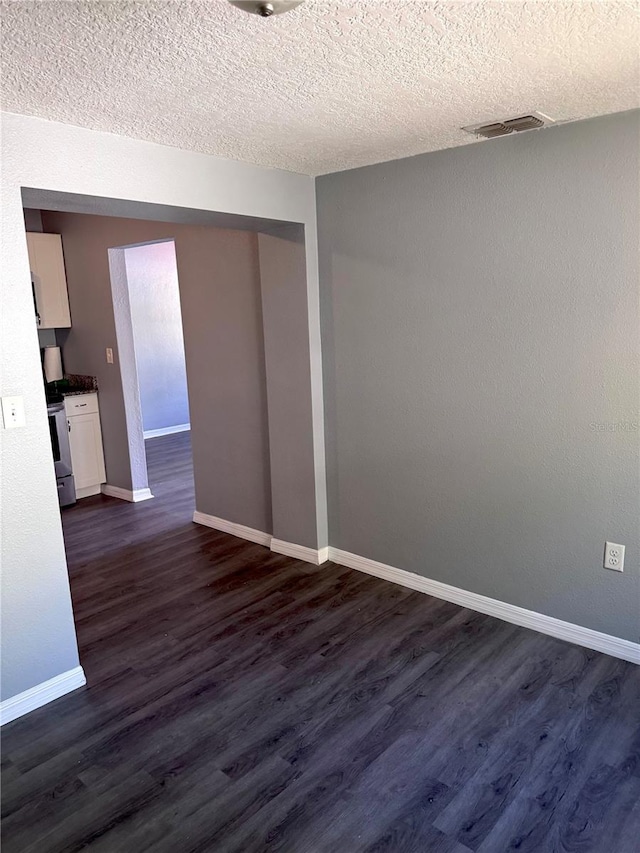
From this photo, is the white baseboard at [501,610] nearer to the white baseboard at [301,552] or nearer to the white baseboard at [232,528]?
the white baseboard at [301,552]

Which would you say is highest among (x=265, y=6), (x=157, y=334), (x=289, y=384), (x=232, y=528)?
(x=265, y=6)

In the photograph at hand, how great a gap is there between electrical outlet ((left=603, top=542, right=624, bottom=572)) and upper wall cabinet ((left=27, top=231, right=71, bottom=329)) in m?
4.50

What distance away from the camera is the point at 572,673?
8.30ft

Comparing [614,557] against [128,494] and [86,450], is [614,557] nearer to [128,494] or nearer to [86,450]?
[128,494]

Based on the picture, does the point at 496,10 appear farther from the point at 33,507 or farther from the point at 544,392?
the point at 33,507

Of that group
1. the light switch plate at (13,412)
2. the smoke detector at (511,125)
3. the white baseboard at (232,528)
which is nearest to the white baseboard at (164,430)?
the white baseboard at (232,528)

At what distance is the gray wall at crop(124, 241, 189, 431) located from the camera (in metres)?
7.50

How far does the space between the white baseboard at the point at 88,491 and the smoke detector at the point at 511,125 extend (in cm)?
414

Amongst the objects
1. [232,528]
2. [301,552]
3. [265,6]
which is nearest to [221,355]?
[232,528]

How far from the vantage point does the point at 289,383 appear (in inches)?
141

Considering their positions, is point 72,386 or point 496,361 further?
point 72,386

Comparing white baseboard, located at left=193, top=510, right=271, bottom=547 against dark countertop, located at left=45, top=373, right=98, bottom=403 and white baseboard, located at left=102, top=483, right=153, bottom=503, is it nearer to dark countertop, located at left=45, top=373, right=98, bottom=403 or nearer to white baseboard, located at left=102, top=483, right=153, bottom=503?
white baseboard, located at left=102, top=483, right=153, bottom=503

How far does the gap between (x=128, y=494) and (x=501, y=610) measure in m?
3.30

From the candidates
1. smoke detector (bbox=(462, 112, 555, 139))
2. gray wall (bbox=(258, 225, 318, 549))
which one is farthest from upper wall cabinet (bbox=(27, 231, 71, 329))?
smoke detector (bbox=(462, 112, 555, 139))
